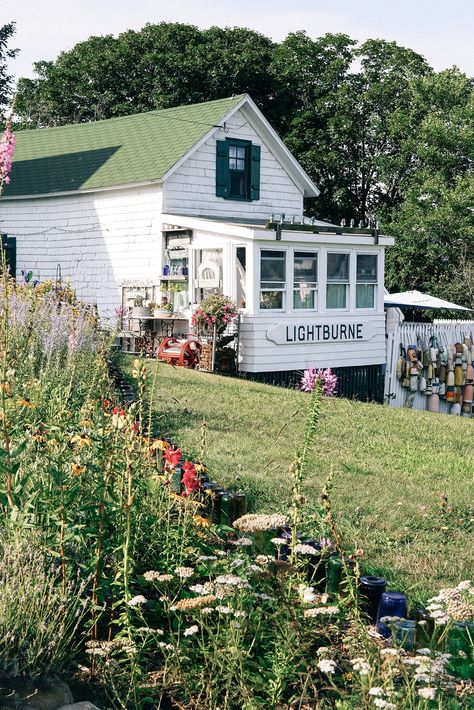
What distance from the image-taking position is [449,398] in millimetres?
18859

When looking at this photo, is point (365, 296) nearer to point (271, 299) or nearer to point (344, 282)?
point (344, 282)

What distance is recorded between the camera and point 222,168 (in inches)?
754

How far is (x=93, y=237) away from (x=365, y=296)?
613cm

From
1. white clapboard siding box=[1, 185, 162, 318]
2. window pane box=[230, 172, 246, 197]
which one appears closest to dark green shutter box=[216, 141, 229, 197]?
window pane box=[230, 172, 246, 197]

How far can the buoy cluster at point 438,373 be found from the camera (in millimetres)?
18547

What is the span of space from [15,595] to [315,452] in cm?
550

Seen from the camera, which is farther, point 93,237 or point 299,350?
point 93,237

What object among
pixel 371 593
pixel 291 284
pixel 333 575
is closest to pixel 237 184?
pixel 291 284

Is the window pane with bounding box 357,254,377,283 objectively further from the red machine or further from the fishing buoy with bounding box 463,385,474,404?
the red machine

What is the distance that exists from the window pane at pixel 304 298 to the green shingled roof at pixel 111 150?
12.2 ft

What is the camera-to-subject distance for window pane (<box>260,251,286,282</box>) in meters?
16.4

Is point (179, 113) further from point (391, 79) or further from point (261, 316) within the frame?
point (391, 79)

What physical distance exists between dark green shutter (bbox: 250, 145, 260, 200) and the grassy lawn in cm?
786

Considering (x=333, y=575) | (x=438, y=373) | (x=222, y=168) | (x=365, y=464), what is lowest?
(x=365, y=464)
